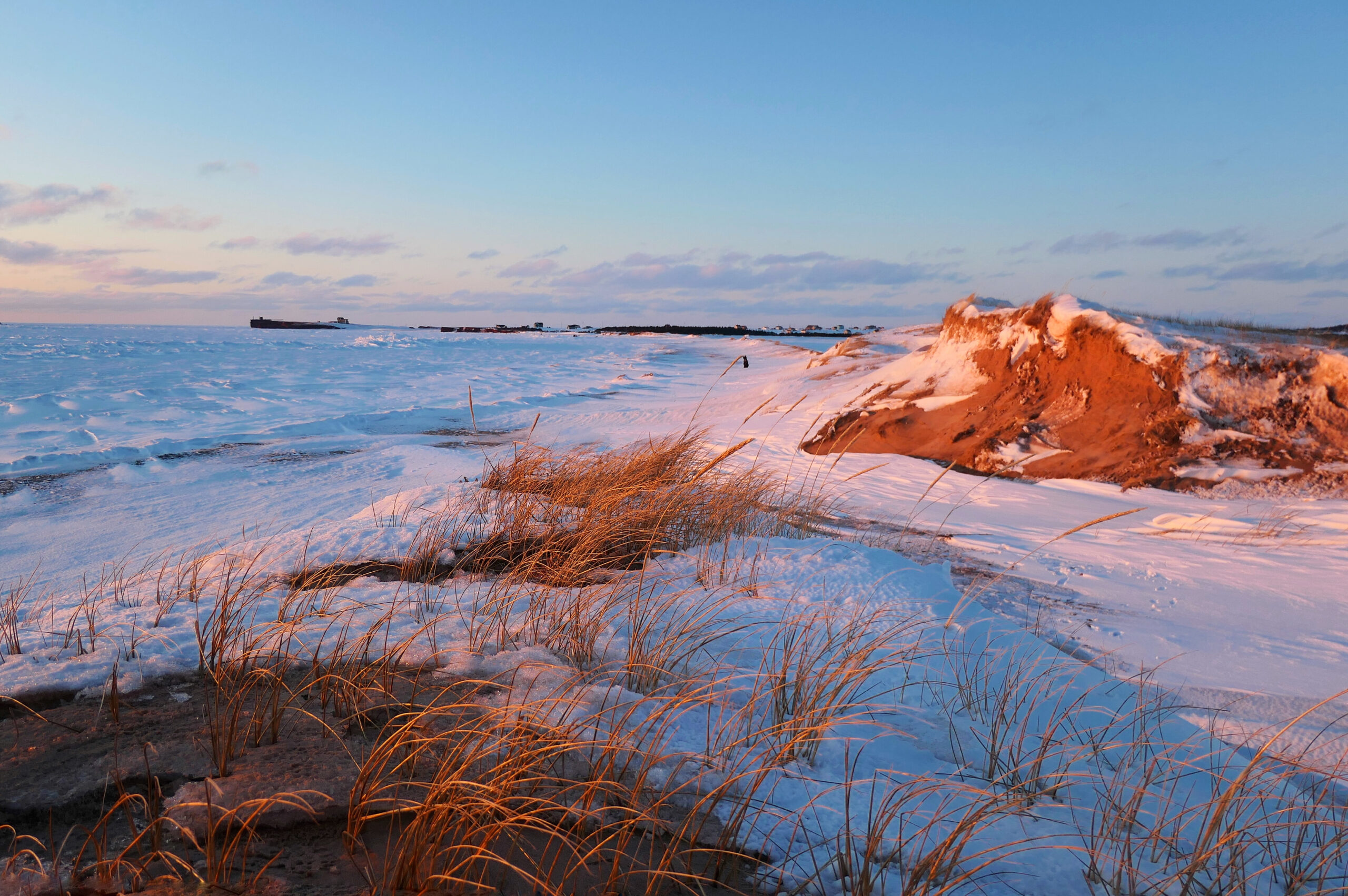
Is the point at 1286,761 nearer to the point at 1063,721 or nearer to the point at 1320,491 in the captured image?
the point at 1063,721

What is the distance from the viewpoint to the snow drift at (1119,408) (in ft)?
22.3

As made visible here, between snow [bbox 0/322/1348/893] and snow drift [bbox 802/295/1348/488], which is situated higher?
snow drift [bbox 802/295/1348/488]

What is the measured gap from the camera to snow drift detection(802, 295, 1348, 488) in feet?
22.3

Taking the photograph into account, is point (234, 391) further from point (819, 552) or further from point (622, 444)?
point (819, 552)

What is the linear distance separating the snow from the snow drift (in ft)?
0.56

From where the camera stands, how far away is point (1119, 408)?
7.63 meters

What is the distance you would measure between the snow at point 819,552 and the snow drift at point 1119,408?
0.17 meters

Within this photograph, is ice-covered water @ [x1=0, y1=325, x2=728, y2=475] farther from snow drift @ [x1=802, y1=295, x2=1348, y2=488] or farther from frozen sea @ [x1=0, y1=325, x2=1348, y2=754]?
snow drift @ [x1=802, y1=295, x2=1348, y2=488]

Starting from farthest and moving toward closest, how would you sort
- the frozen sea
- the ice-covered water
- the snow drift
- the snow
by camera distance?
1. the ice-covered water
2. the snow drift
3. the frozen sea
4. the snow

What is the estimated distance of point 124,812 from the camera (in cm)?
176

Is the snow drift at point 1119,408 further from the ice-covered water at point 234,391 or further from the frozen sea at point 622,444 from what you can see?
the ice-covered water at point 234,391

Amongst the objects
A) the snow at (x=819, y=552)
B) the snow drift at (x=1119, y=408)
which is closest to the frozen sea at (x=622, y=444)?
the snow at (x=819, y=552)

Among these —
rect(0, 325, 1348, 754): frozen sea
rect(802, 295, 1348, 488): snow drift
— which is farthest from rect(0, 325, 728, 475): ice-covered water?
rect(802, 295, 1348, 488): snow drift

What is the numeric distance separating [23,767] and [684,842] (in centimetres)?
187
